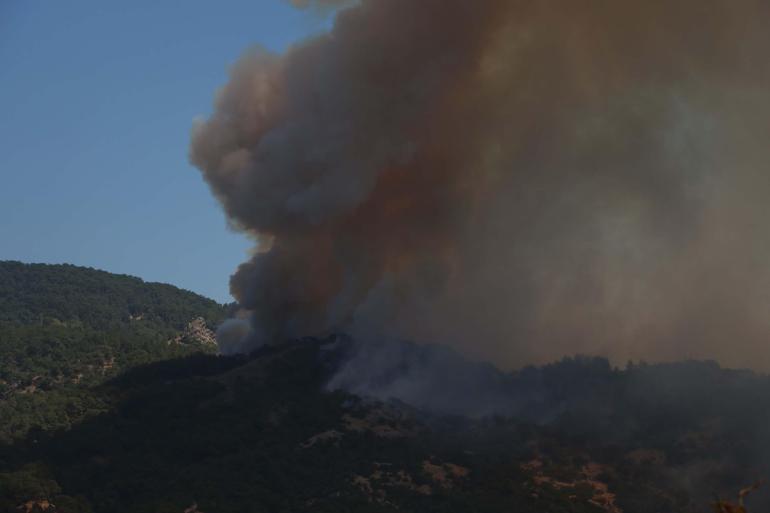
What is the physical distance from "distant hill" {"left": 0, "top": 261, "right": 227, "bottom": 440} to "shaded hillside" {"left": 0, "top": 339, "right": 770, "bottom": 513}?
6387mm

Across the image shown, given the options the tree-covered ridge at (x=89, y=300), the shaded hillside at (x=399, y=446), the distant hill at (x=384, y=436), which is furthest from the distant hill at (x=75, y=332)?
the shaded hillside at (x=399, y=446)

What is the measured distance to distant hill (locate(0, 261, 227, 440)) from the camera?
83938 millimetres

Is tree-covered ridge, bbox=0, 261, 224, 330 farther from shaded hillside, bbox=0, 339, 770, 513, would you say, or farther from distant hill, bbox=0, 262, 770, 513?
shaded hillside, bbox=0, 339, 770, 513

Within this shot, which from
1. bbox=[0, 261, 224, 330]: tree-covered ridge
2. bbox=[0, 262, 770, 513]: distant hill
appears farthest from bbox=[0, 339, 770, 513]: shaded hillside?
bbox=[0, 261, 224, 330]: tree-covered ridge

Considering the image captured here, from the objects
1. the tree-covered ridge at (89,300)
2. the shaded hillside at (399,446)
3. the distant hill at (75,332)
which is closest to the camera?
the shaded hillside at (399,446)

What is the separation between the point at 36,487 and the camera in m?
60.8

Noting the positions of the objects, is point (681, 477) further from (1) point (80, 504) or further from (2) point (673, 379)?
(1) point (80, 504)

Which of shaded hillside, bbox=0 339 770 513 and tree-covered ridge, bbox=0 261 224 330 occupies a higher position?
tree-covered ridge, bbox=0 261 224 330

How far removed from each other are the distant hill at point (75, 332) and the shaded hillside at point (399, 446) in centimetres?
639

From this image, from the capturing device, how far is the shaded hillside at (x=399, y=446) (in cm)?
6038

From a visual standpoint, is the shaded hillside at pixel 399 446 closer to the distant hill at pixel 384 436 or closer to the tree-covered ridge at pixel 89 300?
the distant hill at pixel 384 436

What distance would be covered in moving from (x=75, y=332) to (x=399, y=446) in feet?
188

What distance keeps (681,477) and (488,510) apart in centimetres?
1075

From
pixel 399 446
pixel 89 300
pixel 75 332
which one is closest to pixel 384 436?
pixel 399 446
